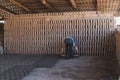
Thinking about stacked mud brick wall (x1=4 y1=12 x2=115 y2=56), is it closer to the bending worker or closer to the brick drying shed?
the brick drying shed

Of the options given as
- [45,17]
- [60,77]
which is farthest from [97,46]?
[60,77]

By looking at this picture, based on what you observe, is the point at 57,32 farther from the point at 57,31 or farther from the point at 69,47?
the point at 69,47

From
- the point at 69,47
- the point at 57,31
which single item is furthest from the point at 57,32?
the point at 69,47

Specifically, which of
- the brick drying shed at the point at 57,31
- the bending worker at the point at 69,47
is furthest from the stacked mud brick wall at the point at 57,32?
the bending worker at the point at 69,47

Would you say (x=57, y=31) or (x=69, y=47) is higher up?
(x=57, y=31)

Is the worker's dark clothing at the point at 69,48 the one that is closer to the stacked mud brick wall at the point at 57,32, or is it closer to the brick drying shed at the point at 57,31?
the brick drying shed at the point at 57,31

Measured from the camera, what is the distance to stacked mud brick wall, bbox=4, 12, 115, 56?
10.6m

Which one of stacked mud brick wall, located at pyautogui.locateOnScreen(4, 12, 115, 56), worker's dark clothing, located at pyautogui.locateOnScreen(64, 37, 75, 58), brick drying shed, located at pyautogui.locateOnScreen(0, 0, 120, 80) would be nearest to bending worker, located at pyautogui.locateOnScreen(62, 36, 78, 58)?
worker's dark clothing, located at pyautogui.locateOnScreen(64, 37, 75, 58)

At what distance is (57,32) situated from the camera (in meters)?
11.1

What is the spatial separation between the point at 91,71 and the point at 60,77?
1.23 metres

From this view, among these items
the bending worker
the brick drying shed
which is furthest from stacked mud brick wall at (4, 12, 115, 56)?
the bending worker

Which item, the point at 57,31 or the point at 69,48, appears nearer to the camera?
the point at 69,48

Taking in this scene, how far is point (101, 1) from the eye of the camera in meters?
10.6

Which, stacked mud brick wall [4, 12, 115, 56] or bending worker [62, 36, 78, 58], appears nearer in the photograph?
bending worker [62, 36, 78, 58]
